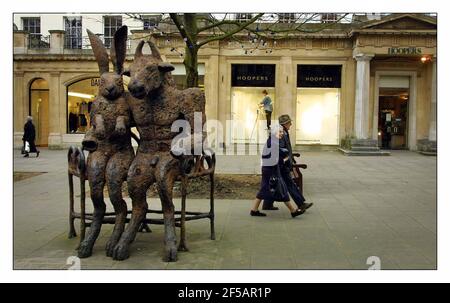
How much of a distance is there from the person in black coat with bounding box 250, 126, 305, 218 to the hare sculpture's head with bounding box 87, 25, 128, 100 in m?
3.14

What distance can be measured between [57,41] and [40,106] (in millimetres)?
3607

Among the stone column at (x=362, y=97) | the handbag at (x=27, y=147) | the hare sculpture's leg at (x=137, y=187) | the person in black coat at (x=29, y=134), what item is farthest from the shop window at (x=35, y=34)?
the hare sculpture's leg at (x=137, y=187)

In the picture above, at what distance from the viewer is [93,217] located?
6.15 metres

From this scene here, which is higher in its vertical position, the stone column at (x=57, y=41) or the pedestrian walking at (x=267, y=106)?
the stone column at (x=57, y=41)

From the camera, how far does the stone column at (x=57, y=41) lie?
79.3 feet

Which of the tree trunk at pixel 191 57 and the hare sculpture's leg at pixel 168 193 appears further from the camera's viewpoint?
the tree trunk at pixel 191 57

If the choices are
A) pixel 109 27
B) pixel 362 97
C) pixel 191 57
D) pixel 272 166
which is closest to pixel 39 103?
pixel 109 27

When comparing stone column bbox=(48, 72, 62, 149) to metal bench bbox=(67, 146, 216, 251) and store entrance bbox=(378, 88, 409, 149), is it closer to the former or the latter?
store entrance bbox=(378, 88, 409, 149)

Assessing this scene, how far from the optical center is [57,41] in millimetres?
24344

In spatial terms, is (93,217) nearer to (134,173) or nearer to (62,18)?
(134,173)

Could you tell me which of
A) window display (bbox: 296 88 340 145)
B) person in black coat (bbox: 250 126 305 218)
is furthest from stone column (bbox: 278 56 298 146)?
person in black coat (bbox: 250 126 305 218)

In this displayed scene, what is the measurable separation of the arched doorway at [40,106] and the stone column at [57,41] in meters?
1.77

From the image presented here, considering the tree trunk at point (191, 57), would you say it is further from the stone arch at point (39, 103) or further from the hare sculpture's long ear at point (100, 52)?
the stone arch at point (39, 103)

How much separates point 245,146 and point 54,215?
15653mm
